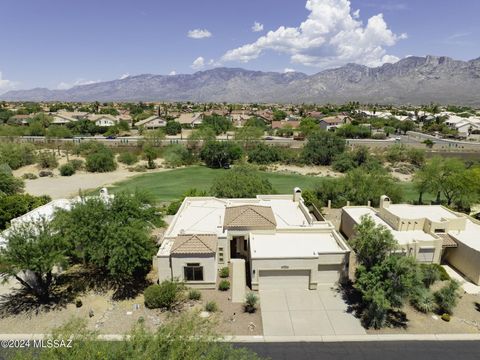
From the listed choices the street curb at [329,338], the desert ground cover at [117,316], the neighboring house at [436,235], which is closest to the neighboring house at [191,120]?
the neighboring house at [436,235]

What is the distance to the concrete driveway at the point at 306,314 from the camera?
68.7ft

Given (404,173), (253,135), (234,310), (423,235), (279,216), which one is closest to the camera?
(234,310)

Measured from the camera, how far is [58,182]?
6372cm

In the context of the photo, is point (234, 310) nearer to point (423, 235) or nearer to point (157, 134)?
point (423, 235)

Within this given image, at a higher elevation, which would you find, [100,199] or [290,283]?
[100,199]

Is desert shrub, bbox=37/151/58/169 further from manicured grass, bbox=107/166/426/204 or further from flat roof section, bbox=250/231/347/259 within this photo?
flat roof section, bbox=250/231/347/259

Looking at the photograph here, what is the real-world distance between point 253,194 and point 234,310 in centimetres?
1965

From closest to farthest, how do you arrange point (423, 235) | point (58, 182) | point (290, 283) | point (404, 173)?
point (290, 283) → point (423, 235) → point (58, 182) → point (404, 173)

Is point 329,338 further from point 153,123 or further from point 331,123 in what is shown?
point 153,123

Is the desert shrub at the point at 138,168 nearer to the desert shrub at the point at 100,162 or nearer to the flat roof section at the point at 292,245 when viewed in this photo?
the desert shrub at the point at 100,162

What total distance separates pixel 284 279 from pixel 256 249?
10.5ft

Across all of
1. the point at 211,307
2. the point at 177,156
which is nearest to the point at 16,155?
the point at 177,156

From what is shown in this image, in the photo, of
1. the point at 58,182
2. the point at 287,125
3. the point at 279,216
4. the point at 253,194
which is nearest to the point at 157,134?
the point at 58,182

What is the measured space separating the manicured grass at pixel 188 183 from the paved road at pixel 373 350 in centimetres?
3273
